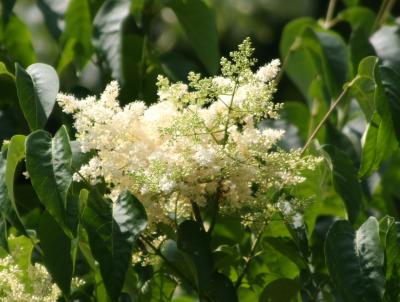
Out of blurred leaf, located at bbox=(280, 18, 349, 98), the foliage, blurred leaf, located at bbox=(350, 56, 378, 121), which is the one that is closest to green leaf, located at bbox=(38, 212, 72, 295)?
the foliage

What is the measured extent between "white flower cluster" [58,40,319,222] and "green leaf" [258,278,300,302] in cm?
14

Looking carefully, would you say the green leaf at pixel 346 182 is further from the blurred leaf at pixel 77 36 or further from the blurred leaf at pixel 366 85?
the blurred leaf at pixel 77 36

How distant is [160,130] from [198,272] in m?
0.18

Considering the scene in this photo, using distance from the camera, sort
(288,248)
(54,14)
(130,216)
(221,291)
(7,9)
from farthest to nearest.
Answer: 1. (54,14)
2. (7,9)
3. (288,248)
4. (221,291)
5. (130,216)

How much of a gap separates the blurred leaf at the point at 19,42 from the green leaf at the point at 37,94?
46 cm

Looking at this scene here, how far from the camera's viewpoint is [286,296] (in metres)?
1.28

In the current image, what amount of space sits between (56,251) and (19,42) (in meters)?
0.64

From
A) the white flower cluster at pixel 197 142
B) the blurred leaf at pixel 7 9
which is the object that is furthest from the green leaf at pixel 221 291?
the blurred leaf at pixel 7 9

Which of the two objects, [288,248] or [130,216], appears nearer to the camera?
[130,216]

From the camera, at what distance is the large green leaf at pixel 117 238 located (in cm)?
111

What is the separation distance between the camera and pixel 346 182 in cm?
136

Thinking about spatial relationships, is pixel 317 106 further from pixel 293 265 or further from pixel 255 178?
pixel 255 178

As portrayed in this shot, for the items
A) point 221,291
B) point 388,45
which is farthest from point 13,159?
point 388,45

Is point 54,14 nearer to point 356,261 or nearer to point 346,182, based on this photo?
point 346,182
